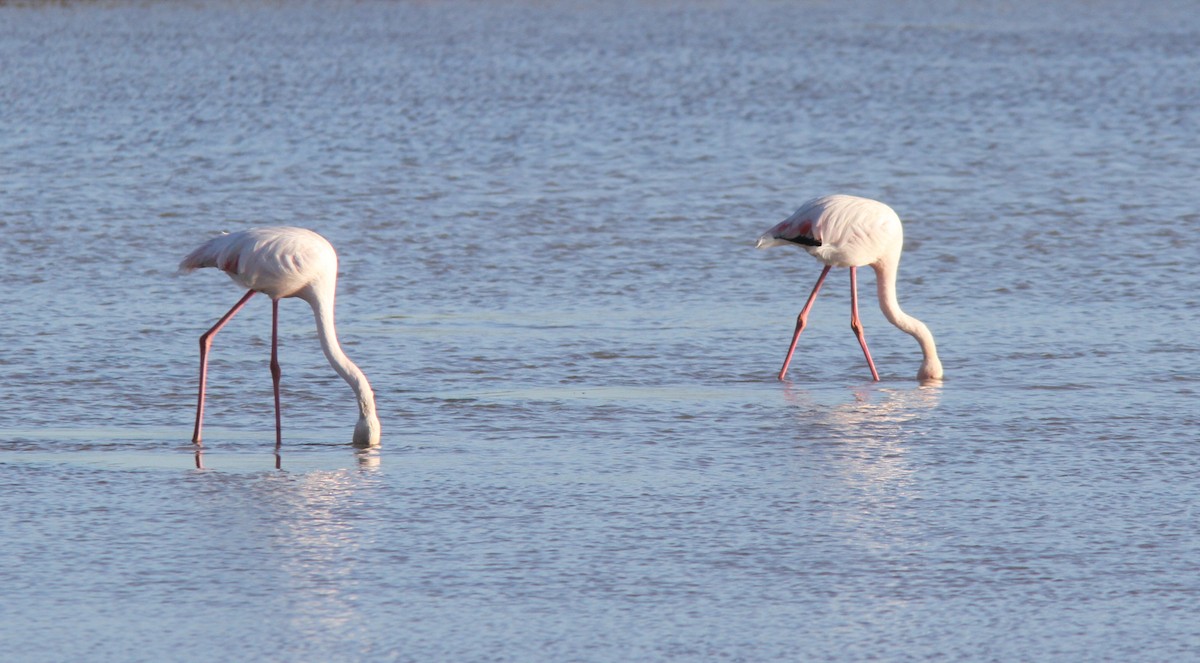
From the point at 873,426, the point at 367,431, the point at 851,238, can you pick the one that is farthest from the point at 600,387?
the point at 851,238

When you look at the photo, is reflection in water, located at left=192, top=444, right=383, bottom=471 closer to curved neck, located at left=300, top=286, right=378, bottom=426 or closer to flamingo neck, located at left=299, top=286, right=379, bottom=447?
flamingo neck, located at left=299, top=286, right=379, bottom=447

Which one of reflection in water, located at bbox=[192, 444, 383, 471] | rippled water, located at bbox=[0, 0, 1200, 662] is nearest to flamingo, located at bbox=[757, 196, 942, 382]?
rippled water, located at bbox=[0, 0, 1200, 662]

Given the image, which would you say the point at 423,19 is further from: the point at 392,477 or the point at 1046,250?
the point at 392,477

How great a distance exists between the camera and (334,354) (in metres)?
7.30

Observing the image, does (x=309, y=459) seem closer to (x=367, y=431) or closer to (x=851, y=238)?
(x=367, y=431)

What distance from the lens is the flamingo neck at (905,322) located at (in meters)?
8.47

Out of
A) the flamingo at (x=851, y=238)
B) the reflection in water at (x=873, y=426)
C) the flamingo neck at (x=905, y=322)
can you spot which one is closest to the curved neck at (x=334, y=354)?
the reflection in water at (x=873, y=426)

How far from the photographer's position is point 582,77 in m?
21.1

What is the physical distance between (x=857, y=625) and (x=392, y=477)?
2.14 meters

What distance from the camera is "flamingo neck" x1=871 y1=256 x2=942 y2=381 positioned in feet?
27.8

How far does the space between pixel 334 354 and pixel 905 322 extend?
9.04ft

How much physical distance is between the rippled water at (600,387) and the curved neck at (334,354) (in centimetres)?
20

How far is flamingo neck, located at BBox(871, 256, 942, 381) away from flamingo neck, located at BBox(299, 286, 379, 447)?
258 centimetres

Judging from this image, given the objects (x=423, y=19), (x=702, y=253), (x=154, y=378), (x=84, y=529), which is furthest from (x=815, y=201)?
(x=423, y=19)
